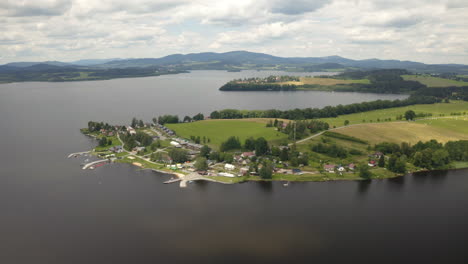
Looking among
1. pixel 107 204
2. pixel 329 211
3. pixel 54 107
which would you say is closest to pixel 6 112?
pixel 54 107

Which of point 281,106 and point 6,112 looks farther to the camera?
point 281,106

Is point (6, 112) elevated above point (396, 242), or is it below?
above

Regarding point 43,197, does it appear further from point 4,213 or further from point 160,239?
point 160,239

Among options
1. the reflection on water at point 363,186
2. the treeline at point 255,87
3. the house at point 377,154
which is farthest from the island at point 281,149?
the treeline at point 255,87

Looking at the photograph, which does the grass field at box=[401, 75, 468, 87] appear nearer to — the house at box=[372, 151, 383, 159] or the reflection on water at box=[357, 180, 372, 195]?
the house at box=[372, 151, 383, 159]

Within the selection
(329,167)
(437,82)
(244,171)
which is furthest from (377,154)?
(437,82)

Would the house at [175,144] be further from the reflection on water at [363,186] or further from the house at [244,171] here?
the reflection on water at [363,186]

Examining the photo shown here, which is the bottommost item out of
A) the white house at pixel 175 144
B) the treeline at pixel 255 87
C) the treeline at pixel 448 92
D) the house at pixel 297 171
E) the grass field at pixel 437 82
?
the house at pixel 297 171
